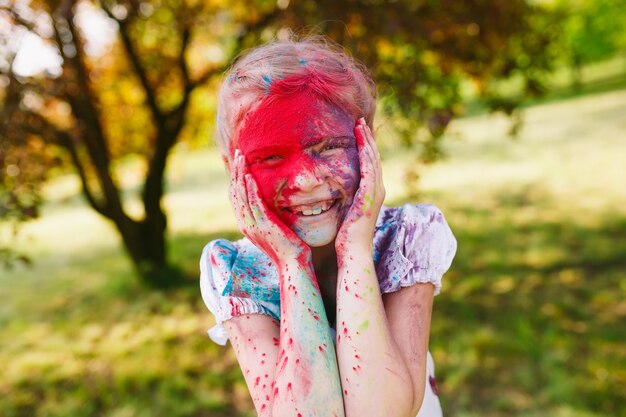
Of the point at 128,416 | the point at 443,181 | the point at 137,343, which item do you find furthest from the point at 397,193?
the point at 128,416

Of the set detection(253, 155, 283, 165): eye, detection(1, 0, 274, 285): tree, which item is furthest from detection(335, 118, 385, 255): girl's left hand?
detection(1, 0, 274, 285): tree

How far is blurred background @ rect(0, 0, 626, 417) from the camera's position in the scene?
3.75 m

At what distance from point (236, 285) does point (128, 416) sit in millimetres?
2970

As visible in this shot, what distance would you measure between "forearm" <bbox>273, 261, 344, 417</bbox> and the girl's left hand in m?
0.14

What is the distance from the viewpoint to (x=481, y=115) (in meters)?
26.8

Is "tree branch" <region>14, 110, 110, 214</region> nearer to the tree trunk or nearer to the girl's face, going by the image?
the tree trunk

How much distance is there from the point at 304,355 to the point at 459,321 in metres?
3.86

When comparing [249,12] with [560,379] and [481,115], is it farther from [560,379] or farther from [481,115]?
[481,115]

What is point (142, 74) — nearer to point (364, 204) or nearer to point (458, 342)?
point (458, 342)

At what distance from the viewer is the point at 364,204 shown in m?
1.54

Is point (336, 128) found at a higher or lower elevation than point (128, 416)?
higher

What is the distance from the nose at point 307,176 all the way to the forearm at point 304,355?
22 centimetres

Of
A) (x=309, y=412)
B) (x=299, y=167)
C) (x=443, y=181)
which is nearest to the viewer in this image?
(x=309, y=412)

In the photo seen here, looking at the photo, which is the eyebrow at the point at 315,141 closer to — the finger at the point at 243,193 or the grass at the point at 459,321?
the finger at the point at 243,193
